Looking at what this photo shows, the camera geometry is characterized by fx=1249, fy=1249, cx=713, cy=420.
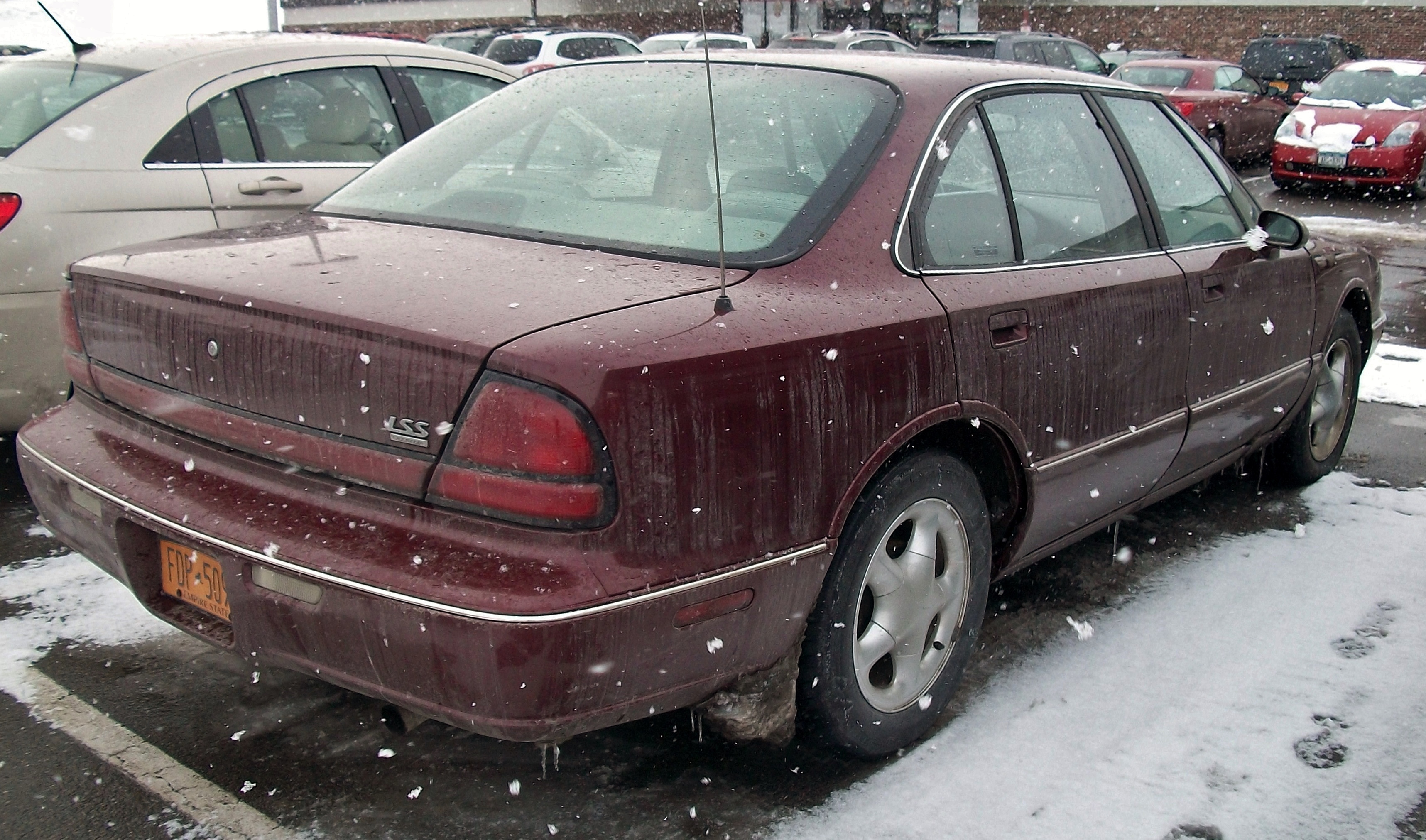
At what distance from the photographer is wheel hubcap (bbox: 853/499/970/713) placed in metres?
2.70

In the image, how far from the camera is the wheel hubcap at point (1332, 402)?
470cm

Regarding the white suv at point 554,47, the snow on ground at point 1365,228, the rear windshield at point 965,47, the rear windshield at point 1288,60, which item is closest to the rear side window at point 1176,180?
the snow on ground at point 1365,228

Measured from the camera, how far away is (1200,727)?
9.77ft

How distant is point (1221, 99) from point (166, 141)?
15.6 m

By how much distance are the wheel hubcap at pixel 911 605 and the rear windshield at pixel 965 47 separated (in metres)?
16.8

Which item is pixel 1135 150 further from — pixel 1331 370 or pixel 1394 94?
pixel 1394 94

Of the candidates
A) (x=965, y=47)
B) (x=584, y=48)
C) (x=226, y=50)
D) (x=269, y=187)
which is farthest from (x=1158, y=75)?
(x=269, y=187)

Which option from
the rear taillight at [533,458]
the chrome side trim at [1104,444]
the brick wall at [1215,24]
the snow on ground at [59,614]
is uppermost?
the brick wall at [1215,24]

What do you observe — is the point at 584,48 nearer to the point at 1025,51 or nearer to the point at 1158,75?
the point at 1025,51

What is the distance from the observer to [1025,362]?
2932 mm

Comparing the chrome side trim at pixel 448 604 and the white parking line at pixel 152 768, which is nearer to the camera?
the chrome side trim at pixel 448 604

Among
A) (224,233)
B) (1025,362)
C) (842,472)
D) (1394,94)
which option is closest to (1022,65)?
(1025,362)

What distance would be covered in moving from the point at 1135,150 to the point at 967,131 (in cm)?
90

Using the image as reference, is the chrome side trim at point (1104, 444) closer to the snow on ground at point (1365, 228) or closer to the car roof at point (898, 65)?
the car roof at point (898, 65)
